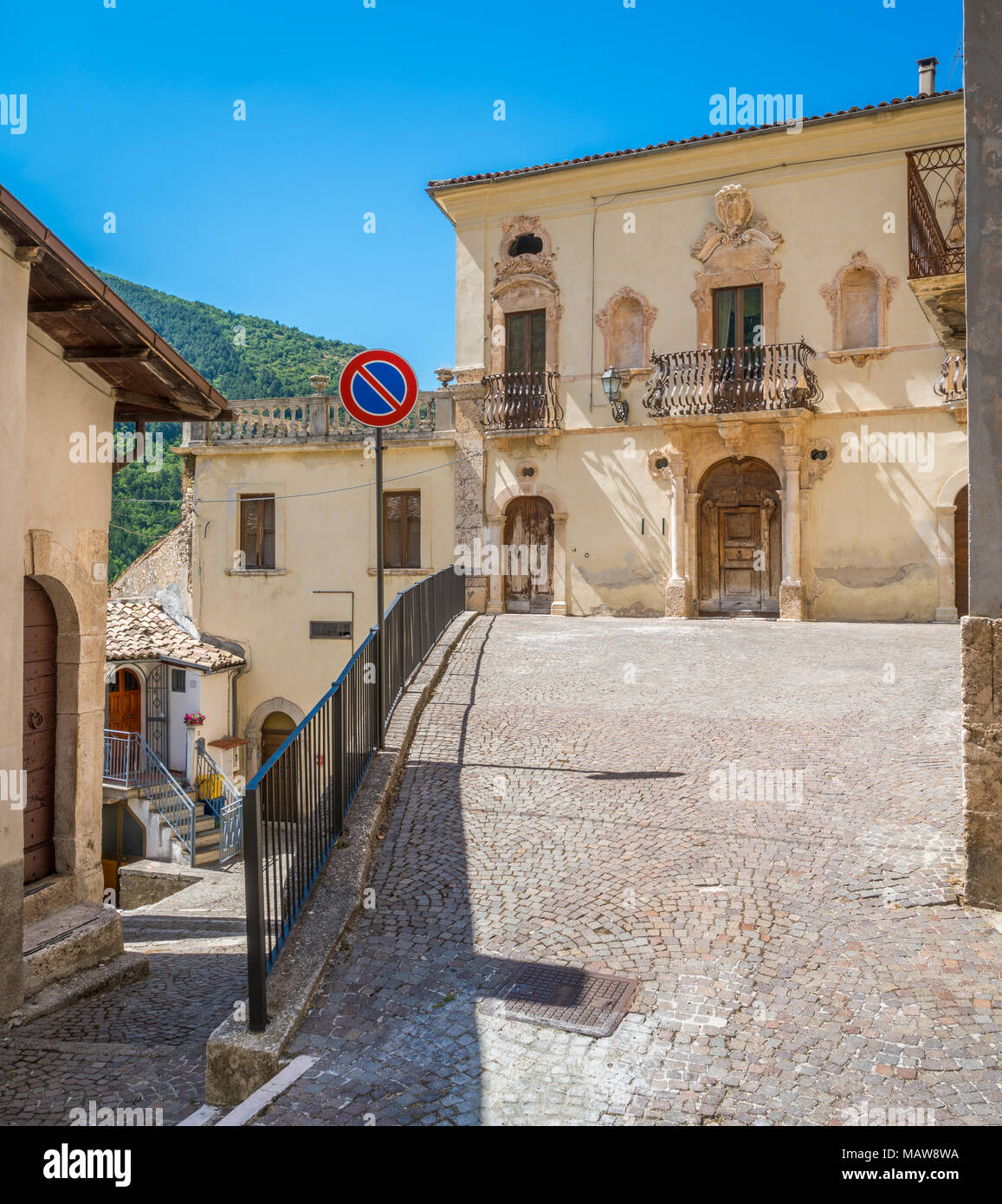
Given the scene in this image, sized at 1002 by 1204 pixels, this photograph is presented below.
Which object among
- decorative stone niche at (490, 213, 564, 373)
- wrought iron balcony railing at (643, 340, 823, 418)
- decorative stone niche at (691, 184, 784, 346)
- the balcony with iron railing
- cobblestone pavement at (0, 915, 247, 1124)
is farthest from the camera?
decorative stone niche at (490, 213, 564, 373)

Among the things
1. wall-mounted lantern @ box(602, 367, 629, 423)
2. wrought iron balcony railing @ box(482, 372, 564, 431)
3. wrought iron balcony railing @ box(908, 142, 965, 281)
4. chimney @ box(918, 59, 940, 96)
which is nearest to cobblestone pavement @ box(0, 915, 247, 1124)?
wrought iron balcony railing @ box(908, 142, 965, 281)

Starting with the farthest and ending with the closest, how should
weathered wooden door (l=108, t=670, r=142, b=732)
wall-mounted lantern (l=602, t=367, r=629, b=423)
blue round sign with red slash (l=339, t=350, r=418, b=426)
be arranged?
weathered wooden door (l=108, t=670, r=142, b=732) < wall-mounted lantern (l=602, t=367, r=629, b=423) < blue round sign with red slash (l=339, t=350, r=418, b=426)

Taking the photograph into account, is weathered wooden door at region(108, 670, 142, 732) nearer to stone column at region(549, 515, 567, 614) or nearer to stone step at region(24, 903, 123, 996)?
stone column at region(549, 515, 567, 614)

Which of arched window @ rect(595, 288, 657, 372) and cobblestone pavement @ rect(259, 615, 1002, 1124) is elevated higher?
arched window @ rect(595, 288, 657, 372)

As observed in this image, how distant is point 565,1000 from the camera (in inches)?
179

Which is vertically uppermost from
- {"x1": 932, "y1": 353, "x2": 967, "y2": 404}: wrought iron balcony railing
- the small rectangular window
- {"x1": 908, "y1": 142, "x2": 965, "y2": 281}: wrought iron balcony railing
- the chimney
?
the chimney

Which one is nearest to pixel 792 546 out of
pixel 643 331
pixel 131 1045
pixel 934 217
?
pixel 643 331

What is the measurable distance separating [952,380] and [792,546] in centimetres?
387

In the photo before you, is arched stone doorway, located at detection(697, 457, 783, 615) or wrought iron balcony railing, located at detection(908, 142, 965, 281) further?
arched stone doorway, located at detection(697, 457, 783, 615)

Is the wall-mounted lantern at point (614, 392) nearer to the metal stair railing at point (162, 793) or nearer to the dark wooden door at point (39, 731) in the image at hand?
the metal stair railing at point (162, 793)

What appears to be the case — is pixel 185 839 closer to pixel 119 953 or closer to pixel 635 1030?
pixel 119 953

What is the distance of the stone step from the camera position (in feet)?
20.5

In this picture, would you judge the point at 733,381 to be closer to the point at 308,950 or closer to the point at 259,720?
the point at 259,720

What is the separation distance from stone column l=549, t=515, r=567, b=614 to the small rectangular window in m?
4.93
